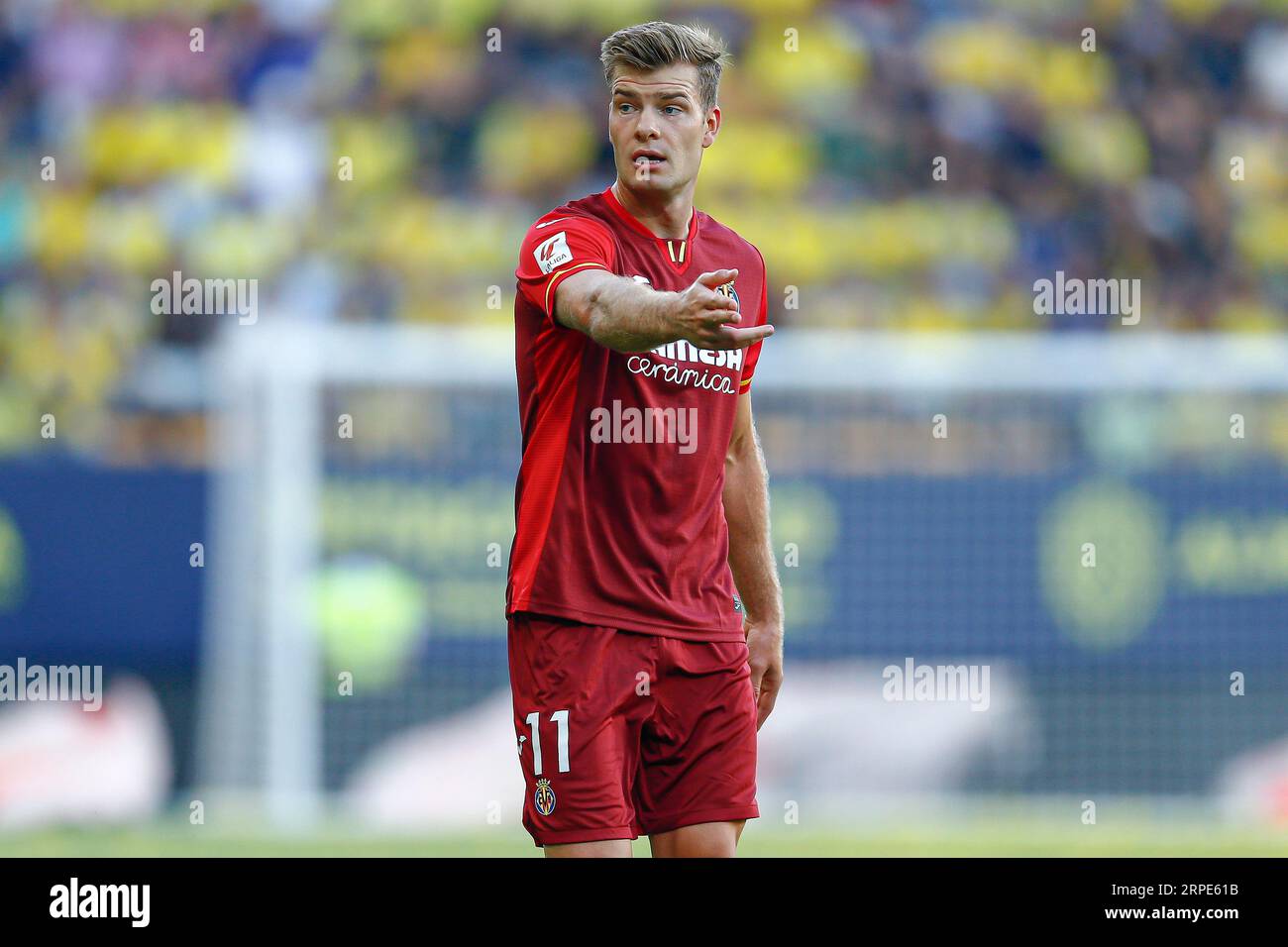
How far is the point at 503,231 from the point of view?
487 inches

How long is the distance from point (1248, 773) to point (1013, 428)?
229 centimetres

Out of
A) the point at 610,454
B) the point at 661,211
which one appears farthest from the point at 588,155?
the point at 610,454

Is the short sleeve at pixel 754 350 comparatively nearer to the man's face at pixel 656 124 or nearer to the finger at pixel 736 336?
the man's face at pixel 656 124

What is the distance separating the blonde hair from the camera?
4.02 metres

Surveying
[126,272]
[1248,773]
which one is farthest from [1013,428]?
[126,272]

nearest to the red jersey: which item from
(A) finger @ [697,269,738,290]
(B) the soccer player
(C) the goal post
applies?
(B) the soccer player

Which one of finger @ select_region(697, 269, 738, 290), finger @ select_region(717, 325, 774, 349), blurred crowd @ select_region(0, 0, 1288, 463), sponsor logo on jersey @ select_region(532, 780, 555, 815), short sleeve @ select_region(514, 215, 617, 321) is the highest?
blurred crowd @ select_region(0, 0, 1288, 463)

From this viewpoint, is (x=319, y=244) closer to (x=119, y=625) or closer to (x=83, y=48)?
(x=83, y=48)

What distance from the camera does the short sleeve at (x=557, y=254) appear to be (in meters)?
3.85

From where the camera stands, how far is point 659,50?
4.02 m

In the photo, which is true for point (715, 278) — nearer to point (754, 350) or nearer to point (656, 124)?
point (656, 124)

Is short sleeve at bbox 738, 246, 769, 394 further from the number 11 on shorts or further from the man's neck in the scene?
the number 11 on shorts

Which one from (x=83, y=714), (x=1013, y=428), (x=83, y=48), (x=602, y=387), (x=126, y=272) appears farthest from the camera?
(x=83, y=48)

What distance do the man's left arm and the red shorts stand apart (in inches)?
11.2
